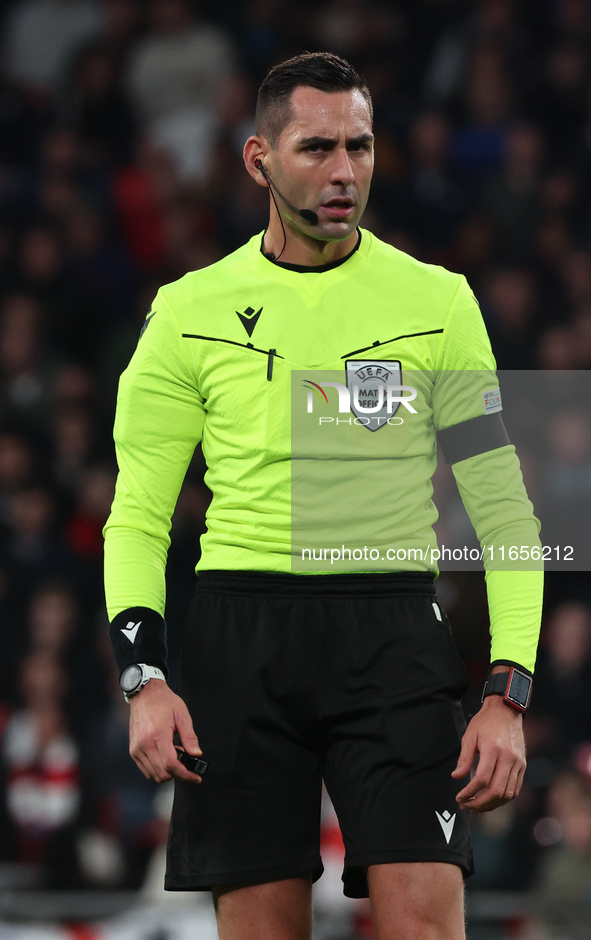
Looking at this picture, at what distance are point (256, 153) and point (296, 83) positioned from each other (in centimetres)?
18

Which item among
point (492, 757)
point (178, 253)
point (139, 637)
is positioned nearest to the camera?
point (492, 757)

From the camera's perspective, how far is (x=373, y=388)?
2.56 meters

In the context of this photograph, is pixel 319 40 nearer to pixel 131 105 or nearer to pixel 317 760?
pixel 131 105

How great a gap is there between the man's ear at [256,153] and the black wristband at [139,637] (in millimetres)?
918

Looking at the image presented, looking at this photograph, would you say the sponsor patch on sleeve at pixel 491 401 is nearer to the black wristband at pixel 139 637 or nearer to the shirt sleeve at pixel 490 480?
the shirt sleeve at pixel 490 480

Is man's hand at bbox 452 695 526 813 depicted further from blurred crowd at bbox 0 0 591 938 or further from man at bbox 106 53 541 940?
blurred crowd at bbox 0 0 591 938

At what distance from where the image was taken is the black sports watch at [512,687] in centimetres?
236

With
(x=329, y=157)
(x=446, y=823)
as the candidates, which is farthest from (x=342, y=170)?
(x=446, y=823)

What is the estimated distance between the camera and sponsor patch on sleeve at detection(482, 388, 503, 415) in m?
2.59

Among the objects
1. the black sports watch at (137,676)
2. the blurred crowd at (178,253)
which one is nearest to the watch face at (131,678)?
the black sports watch at (137,676)

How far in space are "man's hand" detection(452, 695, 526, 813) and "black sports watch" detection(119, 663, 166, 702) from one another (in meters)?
0.58

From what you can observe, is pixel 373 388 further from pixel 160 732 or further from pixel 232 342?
pixel 160 732

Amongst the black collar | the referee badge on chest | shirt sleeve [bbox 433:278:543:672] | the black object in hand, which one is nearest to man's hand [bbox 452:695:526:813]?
shirt sleeve [bbox 433:278:543:672]

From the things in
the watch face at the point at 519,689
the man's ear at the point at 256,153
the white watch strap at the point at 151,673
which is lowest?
the watch face at the point at 519,689
